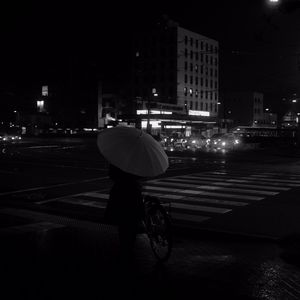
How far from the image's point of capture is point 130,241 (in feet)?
22.6

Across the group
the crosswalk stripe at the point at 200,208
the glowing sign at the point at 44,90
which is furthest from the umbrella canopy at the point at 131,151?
the glowing sign at the point at 44,90

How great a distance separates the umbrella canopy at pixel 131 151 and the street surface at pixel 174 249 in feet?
3.57

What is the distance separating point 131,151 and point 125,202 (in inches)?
31.1

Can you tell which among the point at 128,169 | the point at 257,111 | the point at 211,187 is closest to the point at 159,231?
the point at 128,169

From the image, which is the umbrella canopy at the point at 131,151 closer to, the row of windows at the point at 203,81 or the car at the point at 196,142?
the car at the point at 196,142

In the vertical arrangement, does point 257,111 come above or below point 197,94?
below

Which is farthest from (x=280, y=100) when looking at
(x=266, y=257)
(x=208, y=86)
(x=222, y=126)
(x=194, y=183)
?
(x=266, y=257)

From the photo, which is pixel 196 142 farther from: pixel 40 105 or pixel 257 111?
pixel 257 111

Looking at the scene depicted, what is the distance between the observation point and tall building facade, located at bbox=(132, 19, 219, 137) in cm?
10653

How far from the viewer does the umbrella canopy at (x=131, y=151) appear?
252 inches

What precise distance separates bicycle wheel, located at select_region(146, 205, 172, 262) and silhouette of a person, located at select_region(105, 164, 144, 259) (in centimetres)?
27

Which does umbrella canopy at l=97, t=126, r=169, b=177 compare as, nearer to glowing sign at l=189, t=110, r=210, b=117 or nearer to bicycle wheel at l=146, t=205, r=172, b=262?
bicycle wheel at l=146, t=205, r=172, b=262

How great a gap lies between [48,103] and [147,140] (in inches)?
4698

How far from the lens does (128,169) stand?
6344 mm
